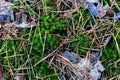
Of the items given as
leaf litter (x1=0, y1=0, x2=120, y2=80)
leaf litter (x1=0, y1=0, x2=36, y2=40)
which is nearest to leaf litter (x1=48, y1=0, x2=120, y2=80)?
leaf litter (x1=0, y1=0, x2=120, y2=80)

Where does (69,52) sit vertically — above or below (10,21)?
below

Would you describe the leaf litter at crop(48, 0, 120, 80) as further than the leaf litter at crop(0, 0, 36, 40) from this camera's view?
No

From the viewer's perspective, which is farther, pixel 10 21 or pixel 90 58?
pixel 10 21

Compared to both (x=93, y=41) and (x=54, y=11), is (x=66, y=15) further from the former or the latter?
(x=93, y=41)

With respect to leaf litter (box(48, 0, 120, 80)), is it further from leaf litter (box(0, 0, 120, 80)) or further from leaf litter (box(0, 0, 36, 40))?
leaf litter (box(0, 0, 36, 40))

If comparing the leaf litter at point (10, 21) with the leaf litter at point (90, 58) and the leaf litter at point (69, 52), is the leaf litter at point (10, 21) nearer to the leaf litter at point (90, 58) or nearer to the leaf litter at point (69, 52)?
the leaf litter at point (69, 52)

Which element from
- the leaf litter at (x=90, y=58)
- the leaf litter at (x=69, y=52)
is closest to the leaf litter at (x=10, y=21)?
the leaf litter at (x=69, y=52)

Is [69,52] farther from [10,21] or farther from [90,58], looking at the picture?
[10,21]

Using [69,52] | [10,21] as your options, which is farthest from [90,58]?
[10,21]

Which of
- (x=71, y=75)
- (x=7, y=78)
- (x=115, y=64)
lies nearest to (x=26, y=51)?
(x=7, y=78)

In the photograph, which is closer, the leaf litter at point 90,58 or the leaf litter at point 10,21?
the leaf litter at point 90,58

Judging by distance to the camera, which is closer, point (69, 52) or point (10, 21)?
point (69, 52)
